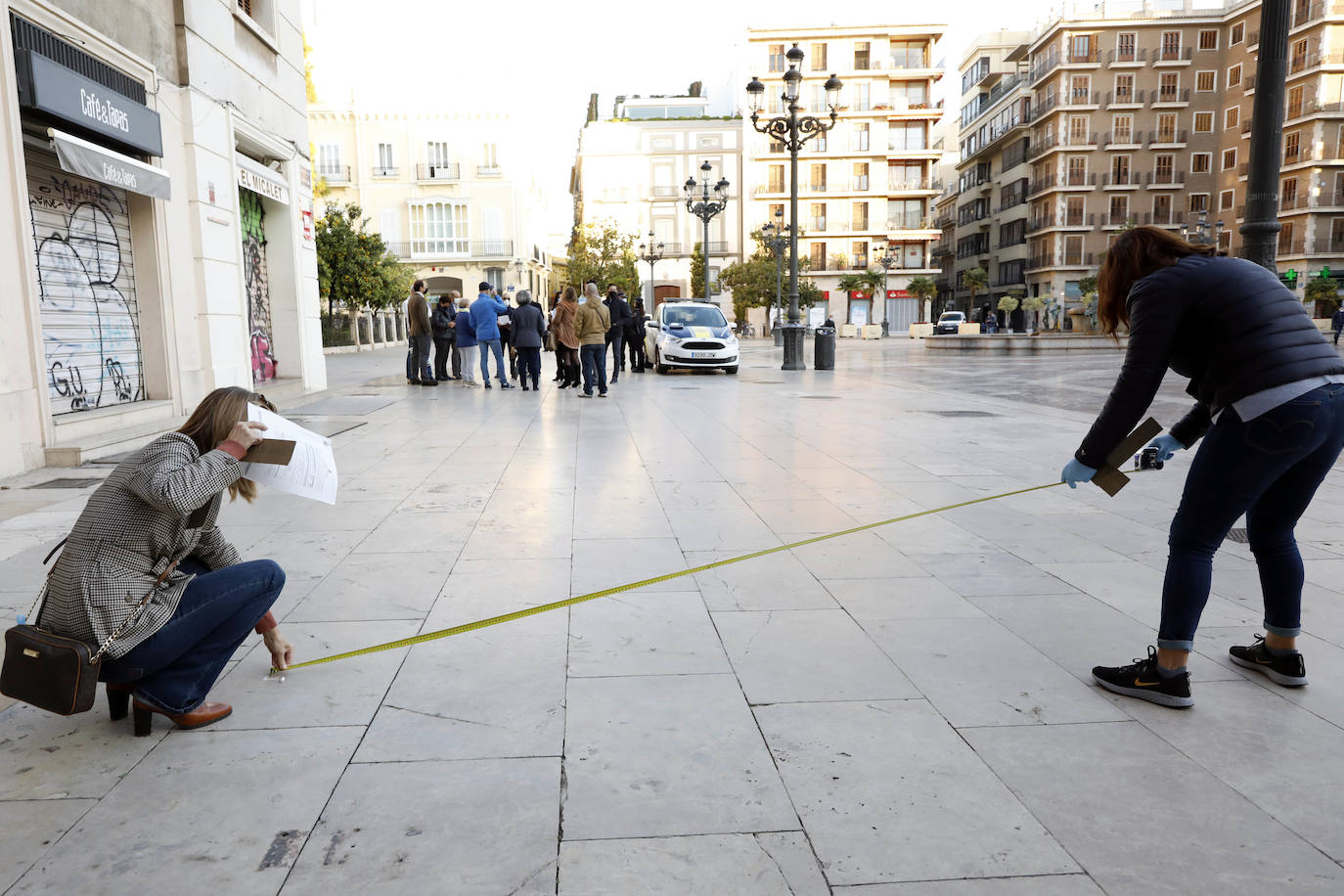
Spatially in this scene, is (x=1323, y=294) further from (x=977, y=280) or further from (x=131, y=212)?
(x=131, y=212)

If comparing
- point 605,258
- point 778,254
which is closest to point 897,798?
point 778,254

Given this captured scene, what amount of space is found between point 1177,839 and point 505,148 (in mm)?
54346

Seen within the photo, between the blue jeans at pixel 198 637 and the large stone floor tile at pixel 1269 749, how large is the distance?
9.50 ft

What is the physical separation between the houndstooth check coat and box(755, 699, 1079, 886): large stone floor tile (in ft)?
6.12

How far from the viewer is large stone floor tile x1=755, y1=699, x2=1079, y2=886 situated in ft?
7.39

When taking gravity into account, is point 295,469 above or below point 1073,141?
below

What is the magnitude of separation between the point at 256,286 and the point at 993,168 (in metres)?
67.0

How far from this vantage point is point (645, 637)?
3.82m

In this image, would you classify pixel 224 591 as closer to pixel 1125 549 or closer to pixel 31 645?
pixel 31 645

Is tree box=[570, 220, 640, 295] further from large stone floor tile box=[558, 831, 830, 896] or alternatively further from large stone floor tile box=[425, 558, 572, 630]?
large stone floor tile box=[558, 831, 830, 896]

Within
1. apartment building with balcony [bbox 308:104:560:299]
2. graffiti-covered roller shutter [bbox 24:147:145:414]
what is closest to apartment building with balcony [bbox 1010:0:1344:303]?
apartment building with balcony [bbox 308:104:560:299]

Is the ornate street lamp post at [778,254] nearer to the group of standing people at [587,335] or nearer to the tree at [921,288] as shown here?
the tree at [921,288]

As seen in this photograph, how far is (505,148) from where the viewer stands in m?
52.7

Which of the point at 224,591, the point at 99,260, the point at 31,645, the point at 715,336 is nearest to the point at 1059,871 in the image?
the point at 224,591
